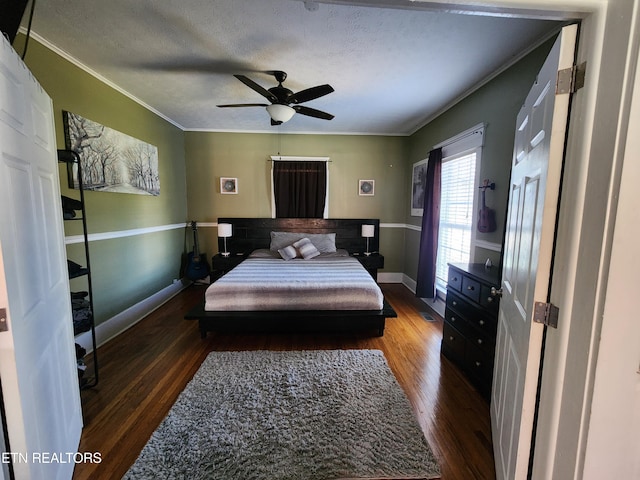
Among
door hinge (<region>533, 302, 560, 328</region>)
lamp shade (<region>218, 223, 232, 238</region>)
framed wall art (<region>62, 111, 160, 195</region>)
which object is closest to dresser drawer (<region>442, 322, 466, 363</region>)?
door hinge (<region>533, 302, 560, 328</region>)

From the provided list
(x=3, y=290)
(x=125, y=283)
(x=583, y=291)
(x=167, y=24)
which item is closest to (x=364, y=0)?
(x=583, y=291)

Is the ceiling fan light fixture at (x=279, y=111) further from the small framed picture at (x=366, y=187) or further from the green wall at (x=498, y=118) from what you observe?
the small framed picture at (x=366, y=187)

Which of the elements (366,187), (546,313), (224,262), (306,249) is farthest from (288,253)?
(546,313)

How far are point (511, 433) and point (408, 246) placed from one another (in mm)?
3589

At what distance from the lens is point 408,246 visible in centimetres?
458

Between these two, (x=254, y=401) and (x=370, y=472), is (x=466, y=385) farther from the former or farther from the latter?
(x=254, y=401)

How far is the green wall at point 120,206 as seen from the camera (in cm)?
225

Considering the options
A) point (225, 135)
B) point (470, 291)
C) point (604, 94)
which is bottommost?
Answer: point (470, 291)

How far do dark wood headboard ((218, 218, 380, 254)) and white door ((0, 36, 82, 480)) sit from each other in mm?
3150

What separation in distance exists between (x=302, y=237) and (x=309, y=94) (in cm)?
233

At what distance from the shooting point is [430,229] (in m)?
3.55

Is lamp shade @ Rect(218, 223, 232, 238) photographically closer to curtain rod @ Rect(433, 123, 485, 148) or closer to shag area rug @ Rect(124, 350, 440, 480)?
shag area rug @ Rect(124, 350, 440, 480)

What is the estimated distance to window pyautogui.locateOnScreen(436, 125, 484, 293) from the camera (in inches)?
111

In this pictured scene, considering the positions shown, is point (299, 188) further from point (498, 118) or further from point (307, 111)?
point (498, 118)
